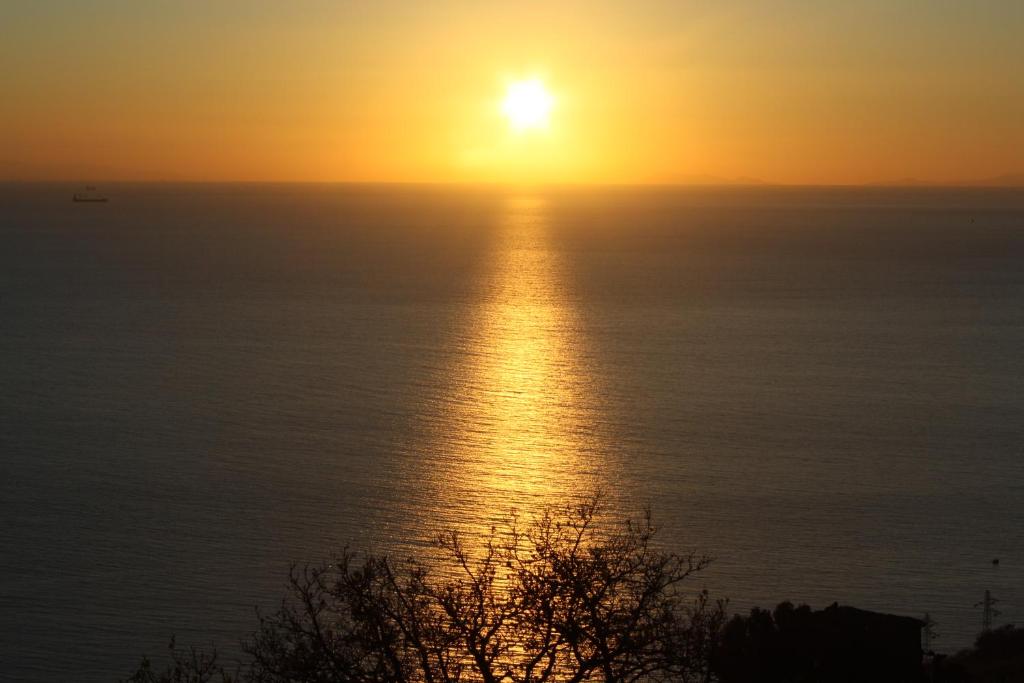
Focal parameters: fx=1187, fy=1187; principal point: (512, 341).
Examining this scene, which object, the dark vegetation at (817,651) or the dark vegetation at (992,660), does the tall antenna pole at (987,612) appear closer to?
the dark vegetation at (992,660)

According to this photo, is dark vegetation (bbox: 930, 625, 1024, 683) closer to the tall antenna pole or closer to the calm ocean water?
the tall antenna pole

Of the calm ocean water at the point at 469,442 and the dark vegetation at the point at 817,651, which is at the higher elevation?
the calm ocean water at the point at 469,442

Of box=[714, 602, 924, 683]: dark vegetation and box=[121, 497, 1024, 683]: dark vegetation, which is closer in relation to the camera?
box=[121, 497, 1024, 683]: dark vegetation

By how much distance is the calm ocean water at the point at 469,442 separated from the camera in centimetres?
3166

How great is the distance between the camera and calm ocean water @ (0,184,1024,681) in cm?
3166

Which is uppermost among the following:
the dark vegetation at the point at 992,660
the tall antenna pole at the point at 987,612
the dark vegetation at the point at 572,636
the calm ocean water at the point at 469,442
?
the calm ocean water at the point at 469,442

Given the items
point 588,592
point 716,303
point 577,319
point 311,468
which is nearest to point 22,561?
point 311,468

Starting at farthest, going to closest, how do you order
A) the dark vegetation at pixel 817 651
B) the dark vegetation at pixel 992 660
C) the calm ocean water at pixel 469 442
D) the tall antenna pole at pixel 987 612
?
1. the calm ocean water at pixel 469 442
2. the tall antenna pole at pixel 987 612
3. the dark vegetation at pixel 992 660
4. the dark vegetation at pixel 817 651

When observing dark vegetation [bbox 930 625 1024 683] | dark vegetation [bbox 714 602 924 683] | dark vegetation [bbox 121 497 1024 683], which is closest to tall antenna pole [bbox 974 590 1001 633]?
dark vegetation [bbox 930 625 1024 683]

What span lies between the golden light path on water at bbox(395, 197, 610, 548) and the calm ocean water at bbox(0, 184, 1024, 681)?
7.5 inches

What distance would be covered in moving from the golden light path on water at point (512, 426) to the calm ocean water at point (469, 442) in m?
0.19

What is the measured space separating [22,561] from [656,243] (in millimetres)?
153875

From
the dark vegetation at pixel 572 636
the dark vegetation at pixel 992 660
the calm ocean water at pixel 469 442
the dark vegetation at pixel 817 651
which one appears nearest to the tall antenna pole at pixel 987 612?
the calm ocean water at pixel 469 442

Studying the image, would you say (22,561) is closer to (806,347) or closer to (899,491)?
(899,491)
